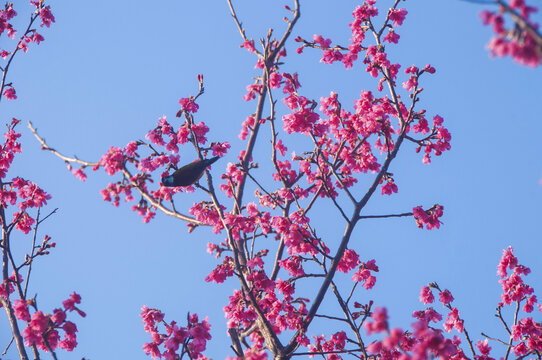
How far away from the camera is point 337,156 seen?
687cm

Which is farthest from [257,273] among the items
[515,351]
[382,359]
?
[515,351]

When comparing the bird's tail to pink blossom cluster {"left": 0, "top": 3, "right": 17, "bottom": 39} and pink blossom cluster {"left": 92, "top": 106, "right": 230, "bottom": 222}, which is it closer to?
pink blossom cluster {"left": 92, "top": 106, "right": 230, "bottom": 222}

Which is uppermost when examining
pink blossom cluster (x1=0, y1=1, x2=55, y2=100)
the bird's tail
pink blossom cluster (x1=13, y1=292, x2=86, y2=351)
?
pink blossom cluster (x1=0, y1=1, x2=55, y2=100)

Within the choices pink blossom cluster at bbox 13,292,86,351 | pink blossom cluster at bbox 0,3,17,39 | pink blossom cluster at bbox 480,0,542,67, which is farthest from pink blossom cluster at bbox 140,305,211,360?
pink blossom cluster at bbox 0,3,17,39

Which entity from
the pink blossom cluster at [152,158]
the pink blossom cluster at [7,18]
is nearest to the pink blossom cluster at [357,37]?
the pink blossom cluster at [152,158]

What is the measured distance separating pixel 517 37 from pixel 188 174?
450cm

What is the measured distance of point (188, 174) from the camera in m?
6.59

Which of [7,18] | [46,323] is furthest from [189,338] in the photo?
[7,18]

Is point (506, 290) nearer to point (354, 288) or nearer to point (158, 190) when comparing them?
point (354, 288)

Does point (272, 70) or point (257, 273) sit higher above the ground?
point (272, 70)

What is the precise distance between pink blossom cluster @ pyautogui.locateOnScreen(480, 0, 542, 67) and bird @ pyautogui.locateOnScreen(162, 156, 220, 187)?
14.1 feet

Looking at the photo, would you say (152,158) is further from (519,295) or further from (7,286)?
(519,295)

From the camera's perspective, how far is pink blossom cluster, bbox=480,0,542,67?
8.96 feet

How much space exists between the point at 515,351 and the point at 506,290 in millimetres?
914
